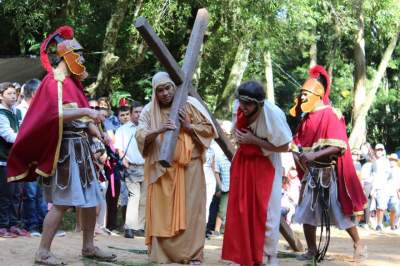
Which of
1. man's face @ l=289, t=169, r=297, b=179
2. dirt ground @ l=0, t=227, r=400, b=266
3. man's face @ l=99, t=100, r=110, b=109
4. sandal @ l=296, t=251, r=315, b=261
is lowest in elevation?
dirt ground @ l=0, t=227, r=400, b=266

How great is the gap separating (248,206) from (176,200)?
0.81 metres

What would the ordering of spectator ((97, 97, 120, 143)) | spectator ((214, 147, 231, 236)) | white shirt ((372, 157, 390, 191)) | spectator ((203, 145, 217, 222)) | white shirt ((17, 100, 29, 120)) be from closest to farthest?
white shirt ((17, 100, 29, 120)) → spectator ((97, 97, 120, 143)) → spectator ((203, 145, 217, 222)) → spectator ((214, 147, 231, 236)) → white shirt ((372, 157, 390, 191))

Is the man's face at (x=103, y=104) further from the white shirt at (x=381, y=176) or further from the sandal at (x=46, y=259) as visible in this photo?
the white shirt at (x=381, y=176)

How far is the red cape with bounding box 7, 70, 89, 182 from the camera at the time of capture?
6461 mm

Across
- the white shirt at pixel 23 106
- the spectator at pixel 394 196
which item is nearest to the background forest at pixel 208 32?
the spectator at pixel 394 196

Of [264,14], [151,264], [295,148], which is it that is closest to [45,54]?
[151,264]

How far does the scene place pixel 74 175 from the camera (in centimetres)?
657

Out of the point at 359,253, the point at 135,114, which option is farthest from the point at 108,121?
the point at 359,253

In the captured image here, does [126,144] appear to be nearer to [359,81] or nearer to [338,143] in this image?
[338,143]

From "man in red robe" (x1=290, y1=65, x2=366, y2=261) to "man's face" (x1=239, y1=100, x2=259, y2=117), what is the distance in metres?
1.30

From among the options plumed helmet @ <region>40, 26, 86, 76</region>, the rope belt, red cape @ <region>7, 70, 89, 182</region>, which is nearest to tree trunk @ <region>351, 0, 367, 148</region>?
the rope belt

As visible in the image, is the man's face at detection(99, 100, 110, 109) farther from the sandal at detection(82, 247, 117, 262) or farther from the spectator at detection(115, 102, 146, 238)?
the sandal at detection(82, 247, 117, 262)

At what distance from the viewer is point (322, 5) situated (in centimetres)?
1700

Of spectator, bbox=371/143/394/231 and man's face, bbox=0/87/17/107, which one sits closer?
man's face, bbox=0/87/17/107
